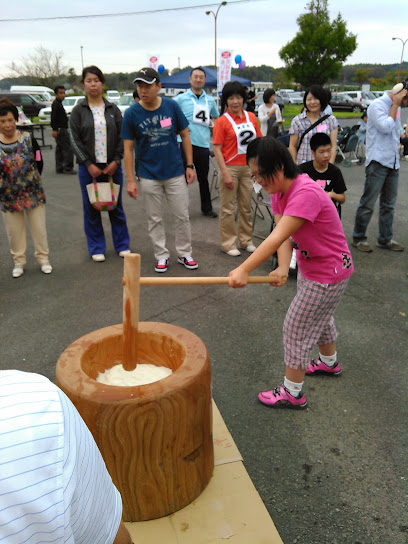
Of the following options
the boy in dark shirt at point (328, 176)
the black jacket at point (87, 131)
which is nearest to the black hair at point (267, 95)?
the black jacket at point (87, 131)

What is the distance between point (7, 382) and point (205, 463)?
1431 millimetres

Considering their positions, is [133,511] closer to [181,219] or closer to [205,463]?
[205,463]

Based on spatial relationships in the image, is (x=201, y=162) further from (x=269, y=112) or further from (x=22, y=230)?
(x=269, y=112)

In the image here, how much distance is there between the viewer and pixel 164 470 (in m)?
1.78

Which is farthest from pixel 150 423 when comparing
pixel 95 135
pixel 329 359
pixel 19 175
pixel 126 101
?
pixel 126 101

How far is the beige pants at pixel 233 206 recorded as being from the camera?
15.5ft

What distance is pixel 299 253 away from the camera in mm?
2418

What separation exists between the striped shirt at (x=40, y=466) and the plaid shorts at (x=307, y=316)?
1754 millimetres

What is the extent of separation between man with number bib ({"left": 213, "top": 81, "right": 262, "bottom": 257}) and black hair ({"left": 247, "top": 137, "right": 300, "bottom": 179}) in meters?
2.45

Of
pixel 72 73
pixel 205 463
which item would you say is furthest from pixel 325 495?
pixel 72 73

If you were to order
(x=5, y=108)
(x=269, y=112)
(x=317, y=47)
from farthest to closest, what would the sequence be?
(x=317, y=47) < (x=269, y=112) < (x=5, y=108)

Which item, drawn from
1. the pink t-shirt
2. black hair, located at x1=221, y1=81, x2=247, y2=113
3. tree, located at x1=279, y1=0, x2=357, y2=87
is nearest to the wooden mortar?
the pink t-shirt

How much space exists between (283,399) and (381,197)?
10.5 feet

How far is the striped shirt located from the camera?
0.67 m
